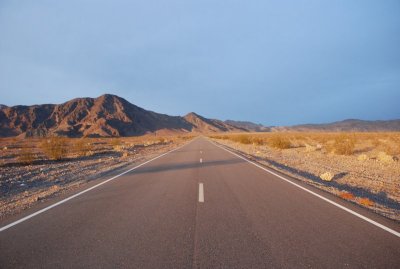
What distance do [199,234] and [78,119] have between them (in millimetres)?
135056

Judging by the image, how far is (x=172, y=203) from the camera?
746cm

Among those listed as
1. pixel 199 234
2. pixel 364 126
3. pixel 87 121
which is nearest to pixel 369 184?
pixel 199 234

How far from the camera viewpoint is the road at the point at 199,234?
4160mm

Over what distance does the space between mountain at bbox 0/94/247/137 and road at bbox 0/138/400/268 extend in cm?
10085

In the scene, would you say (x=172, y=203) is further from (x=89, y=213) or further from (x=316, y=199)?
(x=316, y=199)

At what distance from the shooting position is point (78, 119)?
12938 centimetres

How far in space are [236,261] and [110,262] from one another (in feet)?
5.66

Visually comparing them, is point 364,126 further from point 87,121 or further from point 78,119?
point 78,119

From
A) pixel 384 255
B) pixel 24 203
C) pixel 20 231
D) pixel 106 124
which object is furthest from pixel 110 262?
pixel 106 124

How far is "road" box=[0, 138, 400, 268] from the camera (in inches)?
164

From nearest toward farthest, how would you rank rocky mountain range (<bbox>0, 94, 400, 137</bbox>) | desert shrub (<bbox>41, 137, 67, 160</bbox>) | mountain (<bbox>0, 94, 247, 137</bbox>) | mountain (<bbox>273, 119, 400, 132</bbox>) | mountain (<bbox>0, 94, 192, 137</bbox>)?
desert shrub (<bbox>41, 137, 67, 160</bbox>) → mountain (<bbox>0, 94, 247, 137</bbox>) → mountain (<bbox>0, 94, 192, 137</bbox>) → rocky mountain range (<bbox>0, 94, 400, 137</bbox>) → mountain (<bbox>273, 119, 400, 132</bbox>)

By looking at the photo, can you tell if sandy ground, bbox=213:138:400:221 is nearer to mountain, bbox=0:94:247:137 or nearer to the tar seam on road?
the tar seam on road

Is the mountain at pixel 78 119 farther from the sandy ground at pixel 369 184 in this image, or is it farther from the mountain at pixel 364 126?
the sandy ground at pixel 369 184

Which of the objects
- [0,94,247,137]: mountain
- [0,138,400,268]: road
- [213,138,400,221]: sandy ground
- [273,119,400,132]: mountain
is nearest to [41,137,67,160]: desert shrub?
[0,138,400,268]: road
